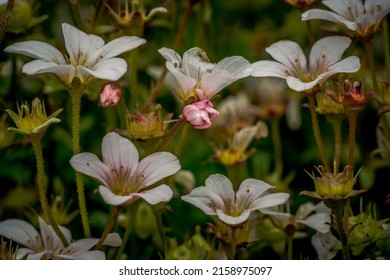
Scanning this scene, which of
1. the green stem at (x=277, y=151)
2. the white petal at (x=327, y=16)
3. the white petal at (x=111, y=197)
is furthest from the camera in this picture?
the green stem at (x=277, y=151)

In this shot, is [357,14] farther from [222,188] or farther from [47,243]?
[47,243]

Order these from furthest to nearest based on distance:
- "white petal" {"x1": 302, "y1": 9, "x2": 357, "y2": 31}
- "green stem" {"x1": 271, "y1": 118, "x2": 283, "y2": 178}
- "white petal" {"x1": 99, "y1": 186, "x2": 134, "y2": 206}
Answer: "green stem" {"x1": 271, "y1": 118, "x2": 283, "y2": 178} → "white petal" {"x1": 302, "y1": 9, "x2": 357, "y2": 31} → "white petal" {"x1": 99, "y1": 186, "x2": 134, "y2": 206}

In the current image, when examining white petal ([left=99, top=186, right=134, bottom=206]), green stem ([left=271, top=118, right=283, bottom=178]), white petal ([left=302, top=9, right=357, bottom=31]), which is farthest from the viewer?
green stem ([left=271, top=118, right=283, bottom=178])

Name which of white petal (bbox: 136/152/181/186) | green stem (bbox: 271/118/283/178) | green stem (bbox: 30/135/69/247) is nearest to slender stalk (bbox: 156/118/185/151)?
white petal (bbox: 136/152/181/186)

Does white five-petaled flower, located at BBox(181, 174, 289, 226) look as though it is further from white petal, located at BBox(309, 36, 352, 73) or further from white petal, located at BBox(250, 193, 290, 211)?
white petal, located at BBox(309, 36, 352, 73)

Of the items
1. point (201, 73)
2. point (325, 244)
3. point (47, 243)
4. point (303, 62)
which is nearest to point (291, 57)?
point (303, 62)

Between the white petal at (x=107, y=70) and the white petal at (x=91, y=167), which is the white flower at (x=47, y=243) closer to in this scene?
the white petal at (x=91, y=167)

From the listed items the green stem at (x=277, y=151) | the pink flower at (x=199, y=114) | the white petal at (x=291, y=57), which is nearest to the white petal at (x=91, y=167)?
the pink flower at (x=199, y=114)
